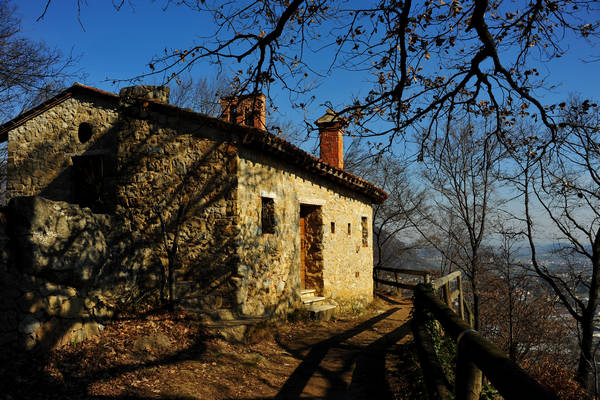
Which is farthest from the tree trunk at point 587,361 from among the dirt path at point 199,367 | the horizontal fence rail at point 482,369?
the horizontal fence rail at point 482,369

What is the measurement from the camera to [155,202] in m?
7.84

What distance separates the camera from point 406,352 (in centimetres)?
576

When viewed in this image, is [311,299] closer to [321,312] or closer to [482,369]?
[321,312]

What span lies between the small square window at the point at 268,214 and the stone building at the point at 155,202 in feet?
0.07

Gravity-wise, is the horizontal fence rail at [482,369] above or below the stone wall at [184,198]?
below

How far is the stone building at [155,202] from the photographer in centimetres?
618

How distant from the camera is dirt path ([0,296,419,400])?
4320 millimetres

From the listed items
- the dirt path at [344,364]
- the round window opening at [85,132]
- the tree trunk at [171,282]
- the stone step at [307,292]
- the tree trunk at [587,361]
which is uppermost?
the round window opening at [85,132]

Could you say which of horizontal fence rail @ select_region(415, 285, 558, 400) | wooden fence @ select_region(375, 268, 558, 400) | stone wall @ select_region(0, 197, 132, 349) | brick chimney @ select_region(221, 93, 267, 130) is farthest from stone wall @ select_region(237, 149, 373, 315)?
horizontal fence rail @ select_region(415, 285, 558, 400)

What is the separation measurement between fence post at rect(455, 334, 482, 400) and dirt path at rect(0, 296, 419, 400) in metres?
2.08

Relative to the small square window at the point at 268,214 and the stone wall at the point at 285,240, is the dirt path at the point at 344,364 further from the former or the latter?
the small square window at the point at 268,214

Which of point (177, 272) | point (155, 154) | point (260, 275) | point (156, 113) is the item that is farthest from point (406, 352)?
point (156, 113)

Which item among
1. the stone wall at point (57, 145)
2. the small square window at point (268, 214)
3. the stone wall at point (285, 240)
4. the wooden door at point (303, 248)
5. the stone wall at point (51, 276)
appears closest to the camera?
the stone wall at point (51, 276)

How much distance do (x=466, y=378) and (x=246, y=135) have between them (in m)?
5.75
